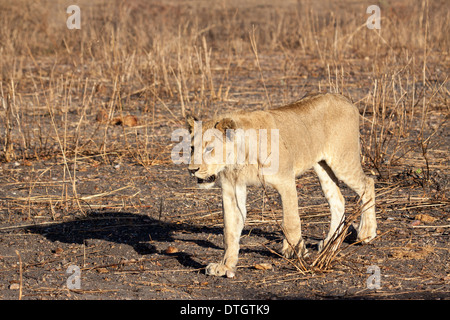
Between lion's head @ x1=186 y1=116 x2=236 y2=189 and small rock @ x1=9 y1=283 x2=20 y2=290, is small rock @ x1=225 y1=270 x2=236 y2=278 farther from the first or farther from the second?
small rock @ x1=9 y1=283 x2=20 y2=290

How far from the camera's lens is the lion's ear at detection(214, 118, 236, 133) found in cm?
493

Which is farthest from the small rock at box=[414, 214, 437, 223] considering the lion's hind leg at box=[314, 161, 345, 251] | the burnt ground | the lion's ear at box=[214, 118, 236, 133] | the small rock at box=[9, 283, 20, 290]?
the small rock at box=[9, 283, 20, 290]

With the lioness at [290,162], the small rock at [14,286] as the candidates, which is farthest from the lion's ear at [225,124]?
the small rock at [14,286]

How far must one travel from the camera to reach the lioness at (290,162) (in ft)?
16.8

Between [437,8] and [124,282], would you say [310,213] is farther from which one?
[437,8]

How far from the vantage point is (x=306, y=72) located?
14203 millimetres

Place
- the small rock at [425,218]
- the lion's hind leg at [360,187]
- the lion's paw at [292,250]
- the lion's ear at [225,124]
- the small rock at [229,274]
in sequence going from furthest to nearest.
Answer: the small rock at [425,218] < the lion's hind leg at [360,187] < the lion's paw at [292,250] < the small rock at [229,274] < the lion's ear at [225,124]

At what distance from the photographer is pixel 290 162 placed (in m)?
5.35

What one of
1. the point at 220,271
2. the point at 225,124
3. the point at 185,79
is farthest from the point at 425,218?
the point at 185,79

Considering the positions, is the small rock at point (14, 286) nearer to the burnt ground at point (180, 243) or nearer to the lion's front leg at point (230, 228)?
the burnt ground at point (180, 243)

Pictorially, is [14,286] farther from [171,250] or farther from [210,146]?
[210,146]

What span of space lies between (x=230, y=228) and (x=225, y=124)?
87 cm
